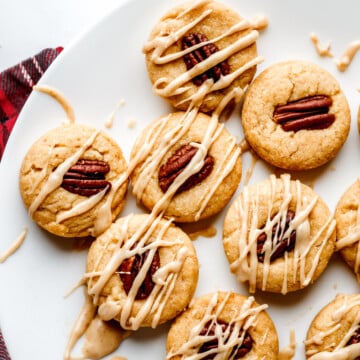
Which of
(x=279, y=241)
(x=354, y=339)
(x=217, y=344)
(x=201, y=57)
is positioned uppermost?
(x=201, y=57)

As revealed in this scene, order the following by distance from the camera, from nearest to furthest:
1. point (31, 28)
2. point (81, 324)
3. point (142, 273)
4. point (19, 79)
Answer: point (142, 273)
point (81, 324)
point (19, 79)
point (31, 28)

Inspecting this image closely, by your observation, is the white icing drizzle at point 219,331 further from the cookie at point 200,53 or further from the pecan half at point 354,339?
the cookie at point 200,53

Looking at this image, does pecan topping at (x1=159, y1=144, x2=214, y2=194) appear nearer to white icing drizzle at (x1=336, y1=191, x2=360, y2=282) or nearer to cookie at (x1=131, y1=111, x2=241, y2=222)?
cookie at (x1=131, y1=111, x2=241, y2=222)

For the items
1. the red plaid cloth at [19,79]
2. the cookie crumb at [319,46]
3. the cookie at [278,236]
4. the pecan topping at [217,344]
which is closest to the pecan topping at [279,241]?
the cookie at [278,236]

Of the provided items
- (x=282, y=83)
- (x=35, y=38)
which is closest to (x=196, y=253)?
(x=282, y=83)

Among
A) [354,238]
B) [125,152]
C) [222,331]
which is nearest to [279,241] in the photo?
[354,238]

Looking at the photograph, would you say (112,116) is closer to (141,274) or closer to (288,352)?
(141,274)
